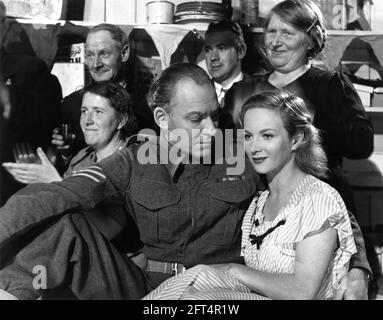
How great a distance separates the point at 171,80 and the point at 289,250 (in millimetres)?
656

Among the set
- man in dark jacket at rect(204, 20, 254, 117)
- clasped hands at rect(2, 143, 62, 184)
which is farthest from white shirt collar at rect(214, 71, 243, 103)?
clasped hands at rect(2, 143, 62, 184)

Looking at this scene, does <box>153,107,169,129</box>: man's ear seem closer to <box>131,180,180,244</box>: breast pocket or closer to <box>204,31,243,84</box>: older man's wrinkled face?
<box>131,180,180,244</box>: breast pocket

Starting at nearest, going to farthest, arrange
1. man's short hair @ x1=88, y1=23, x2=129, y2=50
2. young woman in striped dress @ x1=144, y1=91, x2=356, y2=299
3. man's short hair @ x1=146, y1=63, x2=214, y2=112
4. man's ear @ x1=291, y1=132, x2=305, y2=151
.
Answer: young woman in striped dress @ x1=144, y1=91, x2=356, y2=299, man's ear @ x1=291, y1=132, x2=305, y2=151, man's short hair @ x1=146, y1=63, x2=214, y2=112, man's short hair @ x1=88, y1=23, x2=129, y2=50

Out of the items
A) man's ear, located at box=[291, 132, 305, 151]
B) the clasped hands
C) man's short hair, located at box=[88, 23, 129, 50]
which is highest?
man's short hair, located at box=[88, 23, 129, 50]

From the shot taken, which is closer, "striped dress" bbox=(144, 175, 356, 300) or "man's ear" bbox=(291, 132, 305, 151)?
"striped dress" bbox=(144, 175, 356, 300)

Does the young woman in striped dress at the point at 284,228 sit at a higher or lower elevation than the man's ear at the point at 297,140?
lower

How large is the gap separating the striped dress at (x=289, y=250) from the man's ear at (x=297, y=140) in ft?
0.33

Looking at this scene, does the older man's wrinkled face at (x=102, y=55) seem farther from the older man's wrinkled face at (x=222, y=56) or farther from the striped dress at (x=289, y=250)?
the striped dress at (x=289, y=250)

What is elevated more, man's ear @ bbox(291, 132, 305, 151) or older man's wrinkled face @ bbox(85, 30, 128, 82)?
older man's wrinkled face @ bbox(85, 30, 128, 82)

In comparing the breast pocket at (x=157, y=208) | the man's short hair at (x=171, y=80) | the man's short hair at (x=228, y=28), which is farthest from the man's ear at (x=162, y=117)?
the man's short hair at (x=228, y=28)

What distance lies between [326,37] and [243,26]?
34 cm

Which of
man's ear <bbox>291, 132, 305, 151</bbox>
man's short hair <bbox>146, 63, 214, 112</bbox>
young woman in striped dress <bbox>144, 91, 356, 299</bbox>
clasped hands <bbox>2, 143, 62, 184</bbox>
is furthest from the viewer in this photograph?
clasped hands <bbox>2, 143, 62, 184</bbox>

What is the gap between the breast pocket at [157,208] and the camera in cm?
168

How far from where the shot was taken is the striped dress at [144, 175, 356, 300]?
1359mm
